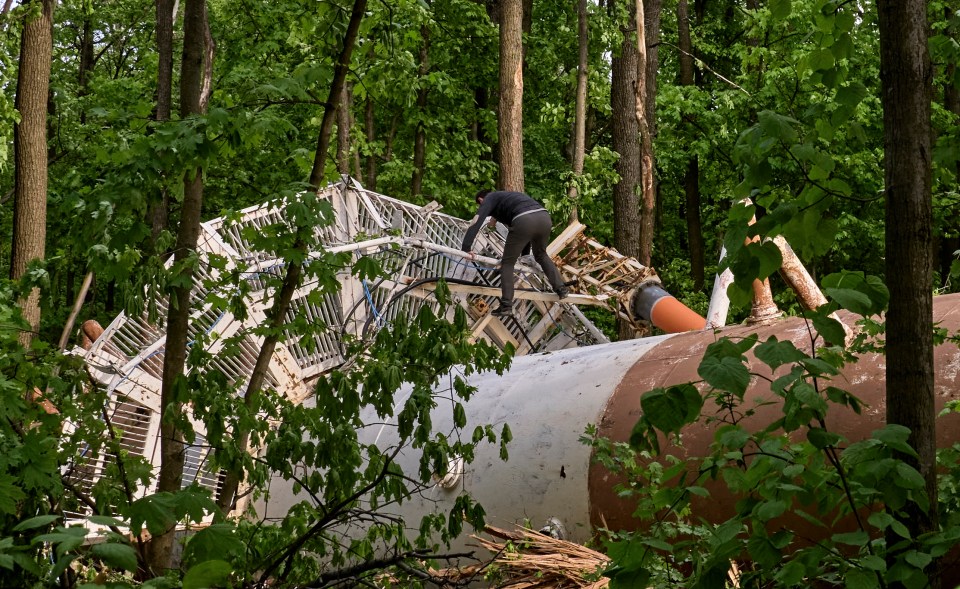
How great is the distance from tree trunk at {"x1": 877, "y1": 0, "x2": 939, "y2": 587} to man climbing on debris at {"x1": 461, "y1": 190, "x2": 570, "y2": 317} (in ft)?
28.2

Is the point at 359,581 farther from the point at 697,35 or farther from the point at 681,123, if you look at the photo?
the point at 697,35

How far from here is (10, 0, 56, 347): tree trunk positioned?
12406 mm

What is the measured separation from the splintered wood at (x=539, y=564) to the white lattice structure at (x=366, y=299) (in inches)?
100

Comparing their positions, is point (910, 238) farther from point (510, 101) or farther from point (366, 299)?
point (510, 101)

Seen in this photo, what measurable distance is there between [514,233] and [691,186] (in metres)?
15.1

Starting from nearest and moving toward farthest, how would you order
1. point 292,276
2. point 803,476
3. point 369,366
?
point 803,476
point 369,366
point 292,276

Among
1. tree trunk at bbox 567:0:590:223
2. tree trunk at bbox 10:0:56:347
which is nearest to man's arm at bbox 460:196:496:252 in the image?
tree trunk at bbox 10:0:56:347

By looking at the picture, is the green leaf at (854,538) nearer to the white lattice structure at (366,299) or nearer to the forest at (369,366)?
the forest at (369,366)

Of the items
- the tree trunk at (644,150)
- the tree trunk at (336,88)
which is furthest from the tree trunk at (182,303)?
the tree trunk at (644,150)

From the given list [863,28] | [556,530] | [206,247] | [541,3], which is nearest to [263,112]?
[863,28]

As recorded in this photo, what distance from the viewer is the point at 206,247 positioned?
1030 cm

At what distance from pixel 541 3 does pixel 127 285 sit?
21.9 meters

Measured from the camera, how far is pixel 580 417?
24.8 ft

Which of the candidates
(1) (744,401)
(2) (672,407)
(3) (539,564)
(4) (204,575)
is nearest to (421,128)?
(3) (539,564)
